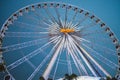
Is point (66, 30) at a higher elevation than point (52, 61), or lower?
higher

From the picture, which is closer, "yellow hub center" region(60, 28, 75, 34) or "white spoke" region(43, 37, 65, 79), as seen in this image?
"white spoke" region(43, 37, 65, 79)

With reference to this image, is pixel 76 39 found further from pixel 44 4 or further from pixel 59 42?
pixel 44 4

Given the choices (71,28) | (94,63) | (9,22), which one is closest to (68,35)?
(71,28)

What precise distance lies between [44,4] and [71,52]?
13.5 ft

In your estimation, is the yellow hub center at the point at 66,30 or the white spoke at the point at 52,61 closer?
the white spoke at the point at 52,61

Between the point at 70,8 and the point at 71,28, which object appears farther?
the point at 70,8

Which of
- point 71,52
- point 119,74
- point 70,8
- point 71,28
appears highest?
point 70,8

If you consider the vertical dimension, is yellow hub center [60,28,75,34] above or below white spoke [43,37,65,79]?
above

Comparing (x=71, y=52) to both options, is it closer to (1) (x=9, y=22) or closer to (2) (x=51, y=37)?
(2) (x=51, y=37)

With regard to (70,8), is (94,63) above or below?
below

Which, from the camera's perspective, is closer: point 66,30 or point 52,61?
point 52,61

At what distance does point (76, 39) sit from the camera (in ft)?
67.4

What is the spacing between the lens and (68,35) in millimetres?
20500

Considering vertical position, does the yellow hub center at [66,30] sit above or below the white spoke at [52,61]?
above
